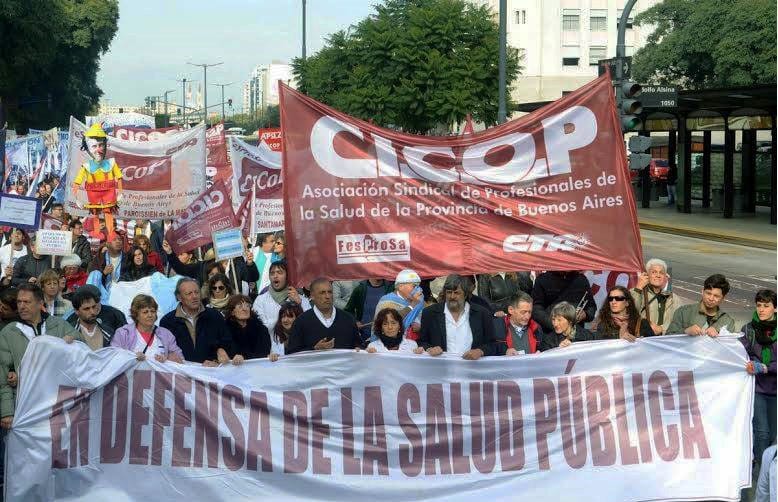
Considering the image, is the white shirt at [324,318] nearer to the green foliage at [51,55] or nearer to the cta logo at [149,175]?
the cta logo at [149,175]

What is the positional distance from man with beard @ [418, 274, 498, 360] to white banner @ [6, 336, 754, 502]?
478mm

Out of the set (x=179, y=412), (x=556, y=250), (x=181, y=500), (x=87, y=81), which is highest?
(x=87, y=81)

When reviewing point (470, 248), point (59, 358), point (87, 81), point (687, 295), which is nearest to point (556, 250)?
point (470, 248)

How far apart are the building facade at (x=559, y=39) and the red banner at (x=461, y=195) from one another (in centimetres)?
7671

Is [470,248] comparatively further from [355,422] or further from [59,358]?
[59,358]

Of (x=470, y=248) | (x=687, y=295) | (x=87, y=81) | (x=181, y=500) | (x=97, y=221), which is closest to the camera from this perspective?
(x=181, y=500)

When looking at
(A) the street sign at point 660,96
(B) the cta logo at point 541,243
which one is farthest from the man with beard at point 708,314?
(A) the street sign at point 660,96

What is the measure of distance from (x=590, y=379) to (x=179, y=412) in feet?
7.80

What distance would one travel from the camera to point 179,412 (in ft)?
24.8

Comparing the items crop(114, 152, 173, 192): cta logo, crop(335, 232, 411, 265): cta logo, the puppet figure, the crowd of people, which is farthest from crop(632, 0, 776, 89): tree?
crop(335, 232, 411, 265): cta logo

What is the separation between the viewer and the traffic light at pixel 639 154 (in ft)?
71.2

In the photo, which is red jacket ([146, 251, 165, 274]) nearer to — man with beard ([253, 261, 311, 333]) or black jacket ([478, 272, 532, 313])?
man with beard ([253, 261, 311, 333])

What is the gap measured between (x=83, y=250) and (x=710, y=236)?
2048 cm

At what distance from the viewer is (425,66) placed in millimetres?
48781
